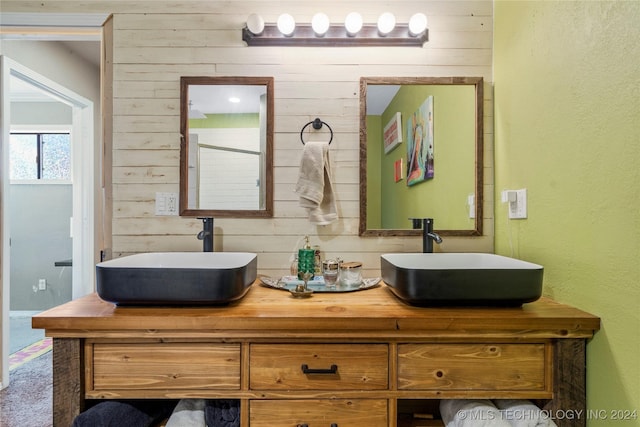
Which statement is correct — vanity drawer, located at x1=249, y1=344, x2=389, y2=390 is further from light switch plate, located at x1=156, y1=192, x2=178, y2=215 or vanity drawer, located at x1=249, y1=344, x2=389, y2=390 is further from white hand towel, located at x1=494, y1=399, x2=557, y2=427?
light switch plate, located at x1=156, y1=192, x2=178, y2=215

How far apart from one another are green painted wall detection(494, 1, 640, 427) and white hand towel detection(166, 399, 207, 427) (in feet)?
3.91

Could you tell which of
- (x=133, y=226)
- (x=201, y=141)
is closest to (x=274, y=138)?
(x=201, y=141)

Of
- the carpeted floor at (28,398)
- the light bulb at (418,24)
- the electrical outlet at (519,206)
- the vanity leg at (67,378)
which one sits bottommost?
the carpeted floor at (28,398)

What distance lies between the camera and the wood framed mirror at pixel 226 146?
1.47 m

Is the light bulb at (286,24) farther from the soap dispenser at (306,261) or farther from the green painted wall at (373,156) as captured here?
the soap dispenser at (306,261)

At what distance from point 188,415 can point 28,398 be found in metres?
1.40

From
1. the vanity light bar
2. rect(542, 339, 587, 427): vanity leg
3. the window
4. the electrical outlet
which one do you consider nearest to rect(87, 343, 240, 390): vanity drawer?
rect(542, 339, 587, 427): vanity leg

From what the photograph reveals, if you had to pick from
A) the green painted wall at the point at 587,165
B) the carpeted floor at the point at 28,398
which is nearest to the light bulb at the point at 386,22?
the green painted wall at the point at 587,165

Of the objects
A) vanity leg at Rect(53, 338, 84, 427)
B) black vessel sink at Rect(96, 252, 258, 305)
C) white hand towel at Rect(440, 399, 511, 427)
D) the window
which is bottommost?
white hand towel at Rect(440, 399, 511, 427)

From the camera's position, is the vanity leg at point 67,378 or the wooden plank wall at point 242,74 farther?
the wooden plank wall at point 242,74

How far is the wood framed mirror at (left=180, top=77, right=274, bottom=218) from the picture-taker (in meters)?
1.47

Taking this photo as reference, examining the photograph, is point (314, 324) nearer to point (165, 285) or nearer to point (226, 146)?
point (165, 285)

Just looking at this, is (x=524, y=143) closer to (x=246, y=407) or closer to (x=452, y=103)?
(x=452, y=103)

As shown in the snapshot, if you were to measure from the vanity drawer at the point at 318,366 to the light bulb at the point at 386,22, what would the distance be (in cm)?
130
